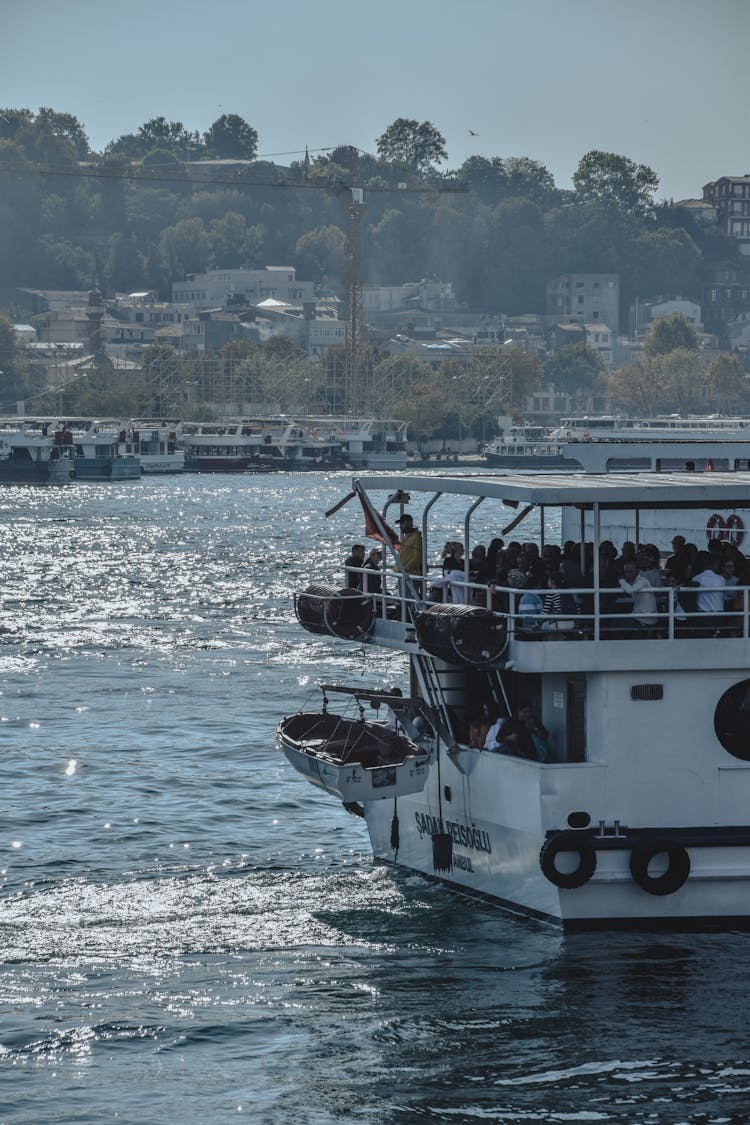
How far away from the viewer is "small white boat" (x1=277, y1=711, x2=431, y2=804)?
24672 millimetres

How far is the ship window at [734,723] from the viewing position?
77.0 feet

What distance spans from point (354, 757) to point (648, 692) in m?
4.15

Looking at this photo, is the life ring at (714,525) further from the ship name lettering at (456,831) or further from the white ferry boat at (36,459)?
the white ferry boat at (36,459)

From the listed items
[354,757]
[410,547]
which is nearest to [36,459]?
[410,547]

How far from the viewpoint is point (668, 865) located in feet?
75.2

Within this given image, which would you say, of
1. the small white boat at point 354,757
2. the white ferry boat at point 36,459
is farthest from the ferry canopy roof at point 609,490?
the white ferry boat at point 36,459

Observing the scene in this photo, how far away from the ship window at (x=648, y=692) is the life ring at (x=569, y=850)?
1.72 m

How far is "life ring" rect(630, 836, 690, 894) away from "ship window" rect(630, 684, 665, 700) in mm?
1596

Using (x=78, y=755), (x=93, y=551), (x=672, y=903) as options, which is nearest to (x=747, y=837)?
(x=672, y=903)

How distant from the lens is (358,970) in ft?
78.5

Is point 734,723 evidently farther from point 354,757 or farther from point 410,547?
point 410,547

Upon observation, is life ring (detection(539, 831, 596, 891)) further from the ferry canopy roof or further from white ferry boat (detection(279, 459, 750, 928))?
the ferry canopy roof

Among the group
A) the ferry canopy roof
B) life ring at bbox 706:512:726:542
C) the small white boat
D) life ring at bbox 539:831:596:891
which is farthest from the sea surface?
life ring at bbox 706:512:726:542

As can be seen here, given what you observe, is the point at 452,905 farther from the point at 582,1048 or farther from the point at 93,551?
the point at 93,551
